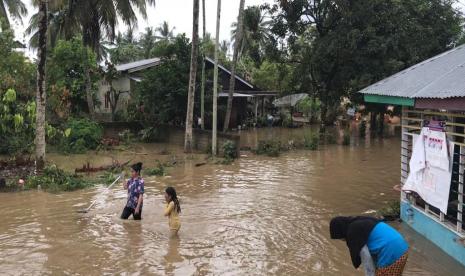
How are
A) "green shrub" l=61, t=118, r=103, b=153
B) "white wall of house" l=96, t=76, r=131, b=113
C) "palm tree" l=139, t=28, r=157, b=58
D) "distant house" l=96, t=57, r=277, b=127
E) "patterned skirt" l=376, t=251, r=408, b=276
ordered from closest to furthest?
"patterned skirt" l=376, t=251, r=408, b=276 → "green shrub" l=61, t=118, r=103, b=153 → "distant house" l=96, t=57, r=277, b=127 → "white wall of house" l=96, t=76, r=131, b=113 → "palm tree" l=139, t=28, r=157, b=58

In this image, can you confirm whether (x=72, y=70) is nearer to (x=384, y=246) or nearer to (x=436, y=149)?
(x=436, y=149)

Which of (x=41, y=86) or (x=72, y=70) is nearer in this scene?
(x=41, y=86)

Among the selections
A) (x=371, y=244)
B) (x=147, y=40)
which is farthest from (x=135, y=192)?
(x=147, y=40)

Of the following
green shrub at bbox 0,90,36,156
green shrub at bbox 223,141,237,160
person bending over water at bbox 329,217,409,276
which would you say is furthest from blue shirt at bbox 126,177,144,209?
green shrub at bbox 223,141,237,160

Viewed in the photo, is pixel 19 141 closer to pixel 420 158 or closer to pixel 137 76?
→ pixel 137 76

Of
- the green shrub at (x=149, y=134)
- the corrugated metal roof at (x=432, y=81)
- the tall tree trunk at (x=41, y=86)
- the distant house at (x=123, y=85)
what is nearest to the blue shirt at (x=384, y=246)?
the corrugated metal roof at (x=432, y=81)

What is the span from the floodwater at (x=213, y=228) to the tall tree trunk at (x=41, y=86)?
1.89 meters

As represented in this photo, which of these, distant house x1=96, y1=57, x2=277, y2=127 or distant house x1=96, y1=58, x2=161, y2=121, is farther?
distant house x1=96, y1=57, x2=277, y2=127

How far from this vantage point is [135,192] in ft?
31.0

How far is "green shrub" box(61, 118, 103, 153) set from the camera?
1997 cm

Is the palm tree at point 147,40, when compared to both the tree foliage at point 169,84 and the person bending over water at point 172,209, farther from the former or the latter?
the person bending over water at point 172,209

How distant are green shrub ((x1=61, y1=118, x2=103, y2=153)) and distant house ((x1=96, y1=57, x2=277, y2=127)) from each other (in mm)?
6003

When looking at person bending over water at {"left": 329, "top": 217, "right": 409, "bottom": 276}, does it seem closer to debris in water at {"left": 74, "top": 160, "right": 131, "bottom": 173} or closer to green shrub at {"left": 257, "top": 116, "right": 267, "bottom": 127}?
debris in water at {"left": 74, "top": 160, "right": 131, "bottom": 173}

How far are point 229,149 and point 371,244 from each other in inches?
589
